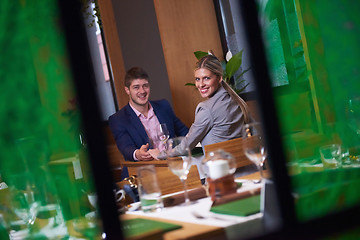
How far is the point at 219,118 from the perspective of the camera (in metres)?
2.99

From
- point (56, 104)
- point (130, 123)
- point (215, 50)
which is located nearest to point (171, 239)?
point (56, 104)

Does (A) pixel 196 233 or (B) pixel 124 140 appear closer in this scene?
(A) pixel 196 233

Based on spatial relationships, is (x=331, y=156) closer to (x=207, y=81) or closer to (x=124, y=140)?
(x=207, y=81)

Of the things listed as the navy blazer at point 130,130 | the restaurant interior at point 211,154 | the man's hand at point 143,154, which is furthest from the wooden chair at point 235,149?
the navy blazer at point 130,130

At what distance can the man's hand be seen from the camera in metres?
3.29

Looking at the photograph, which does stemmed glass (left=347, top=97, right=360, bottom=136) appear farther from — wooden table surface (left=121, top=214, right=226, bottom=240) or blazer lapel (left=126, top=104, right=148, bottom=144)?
blazer lapel (left=126, top=104, right=148, bottom=144)

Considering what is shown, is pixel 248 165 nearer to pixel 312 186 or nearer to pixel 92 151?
pixel 312 186

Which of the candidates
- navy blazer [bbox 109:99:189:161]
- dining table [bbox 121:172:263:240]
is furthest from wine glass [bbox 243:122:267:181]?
navy blazer [bbox 109:99:189:161]

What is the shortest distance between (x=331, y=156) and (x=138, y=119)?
240 cm

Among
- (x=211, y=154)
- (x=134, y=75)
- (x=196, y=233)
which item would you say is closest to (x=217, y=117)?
(x=134, y=75)

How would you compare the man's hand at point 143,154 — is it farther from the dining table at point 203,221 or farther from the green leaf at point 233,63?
the dining table at point 203,221

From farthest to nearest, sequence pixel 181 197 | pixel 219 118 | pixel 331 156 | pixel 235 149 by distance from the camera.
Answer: pixel 219 118, pixel 235 149, pixel 181 197, pixel 331 156

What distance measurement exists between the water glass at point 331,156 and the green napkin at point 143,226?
58 centimetres

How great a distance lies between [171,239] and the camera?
1125 millimetres
